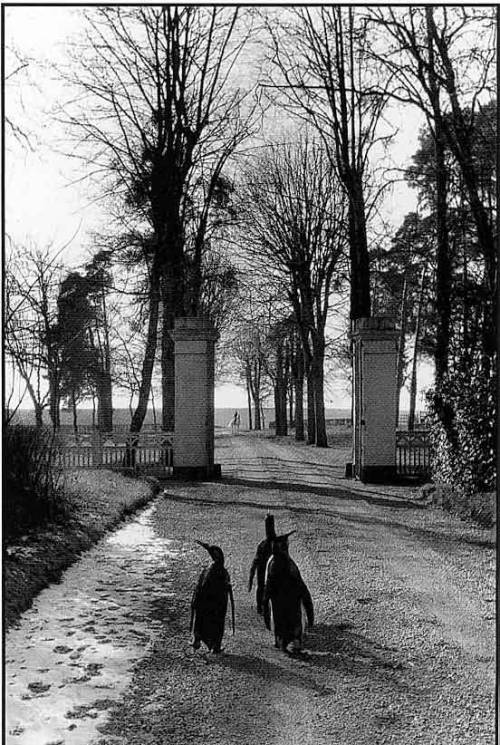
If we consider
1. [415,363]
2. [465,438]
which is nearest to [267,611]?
[415,363]

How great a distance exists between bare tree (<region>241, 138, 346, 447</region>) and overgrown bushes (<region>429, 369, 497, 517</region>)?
1.05m

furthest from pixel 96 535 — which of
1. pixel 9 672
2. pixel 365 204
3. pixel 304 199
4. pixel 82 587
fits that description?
pixel 365 204

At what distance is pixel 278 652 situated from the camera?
2.50 m

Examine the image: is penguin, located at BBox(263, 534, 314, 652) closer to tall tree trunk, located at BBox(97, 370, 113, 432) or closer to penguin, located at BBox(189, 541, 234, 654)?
penguin, located at BBox(189, 541, 234, 654)

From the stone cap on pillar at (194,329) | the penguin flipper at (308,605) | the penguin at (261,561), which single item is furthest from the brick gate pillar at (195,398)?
the penguin flipper at (308,605)

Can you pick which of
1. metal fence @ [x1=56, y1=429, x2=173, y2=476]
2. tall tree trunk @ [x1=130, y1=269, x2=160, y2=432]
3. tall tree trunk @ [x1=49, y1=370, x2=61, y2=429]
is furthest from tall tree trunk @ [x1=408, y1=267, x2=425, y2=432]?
tall tree trunk @ [x1=49, y1=370, x2=61, y2=429]

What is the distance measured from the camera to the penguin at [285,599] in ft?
8.27

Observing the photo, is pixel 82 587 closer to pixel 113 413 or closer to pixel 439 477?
pixel 113 413

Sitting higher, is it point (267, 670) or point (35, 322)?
point (35, 322)

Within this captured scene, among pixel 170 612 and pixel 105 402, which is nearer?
pixel 170 612

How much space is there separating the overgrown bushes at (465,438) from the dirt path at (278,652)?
924 millimetres

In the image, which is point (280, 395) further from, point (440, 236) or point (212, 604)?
point (212, 604)

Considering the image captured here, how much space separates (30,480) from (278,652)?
167cm

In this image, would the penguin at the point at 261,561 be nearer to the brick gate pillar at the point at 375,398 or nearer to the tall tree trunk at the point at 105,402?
the tall tree trunk at the point at 105,402
